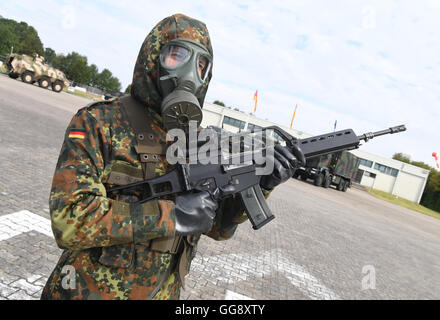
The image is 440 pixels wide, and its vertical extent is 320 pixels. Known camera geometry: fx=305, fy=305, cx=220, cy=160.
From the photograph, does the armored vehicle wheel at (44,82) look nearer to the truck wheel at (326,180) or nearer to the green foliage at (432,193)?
the truck wheel at (326,180)

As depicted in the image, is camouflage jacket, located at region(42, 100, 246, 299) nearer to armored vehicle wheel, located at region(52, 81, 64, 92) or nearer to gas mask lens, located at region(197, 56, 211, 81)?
gas mask lens, located at region(197, 56, 211, 81)

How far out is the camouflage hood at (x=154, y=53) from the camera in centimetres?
163

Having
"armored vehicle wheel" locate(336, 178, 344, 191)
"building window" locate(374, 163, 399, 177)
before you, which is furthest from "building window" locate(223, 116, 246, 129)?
"armored vehicle wheel" locate(336, 178, 344, 191)

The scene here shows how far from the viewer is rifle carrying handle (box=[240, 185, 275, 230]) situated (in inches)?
79.9

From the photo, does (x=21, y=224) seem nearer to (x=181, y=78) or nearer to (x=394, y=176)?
(x=181, y=78)

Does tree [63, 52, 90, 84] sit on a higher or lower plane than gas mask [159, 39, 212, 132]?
higher

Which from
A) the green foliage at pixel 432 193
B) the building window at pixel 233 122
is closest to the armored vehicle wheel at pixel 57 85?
the building window at pixel 233 122

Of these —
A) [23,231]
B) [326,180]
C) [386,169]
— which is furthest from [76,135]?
[386,169]

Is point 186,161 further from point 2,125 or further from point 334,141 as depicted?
point 2,125

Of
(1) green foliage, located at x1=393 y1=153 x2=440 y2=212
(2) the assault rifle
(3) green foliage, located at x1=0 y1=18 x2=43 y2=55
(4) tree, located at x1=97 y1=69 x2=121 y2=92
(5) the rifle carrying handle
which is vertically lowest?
(1) green foliage, located at x1=393 y1=153 x2=440 y2=212

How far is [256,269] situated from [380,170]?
4722 centimetres

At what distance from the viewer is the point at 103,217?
1.33 metres
